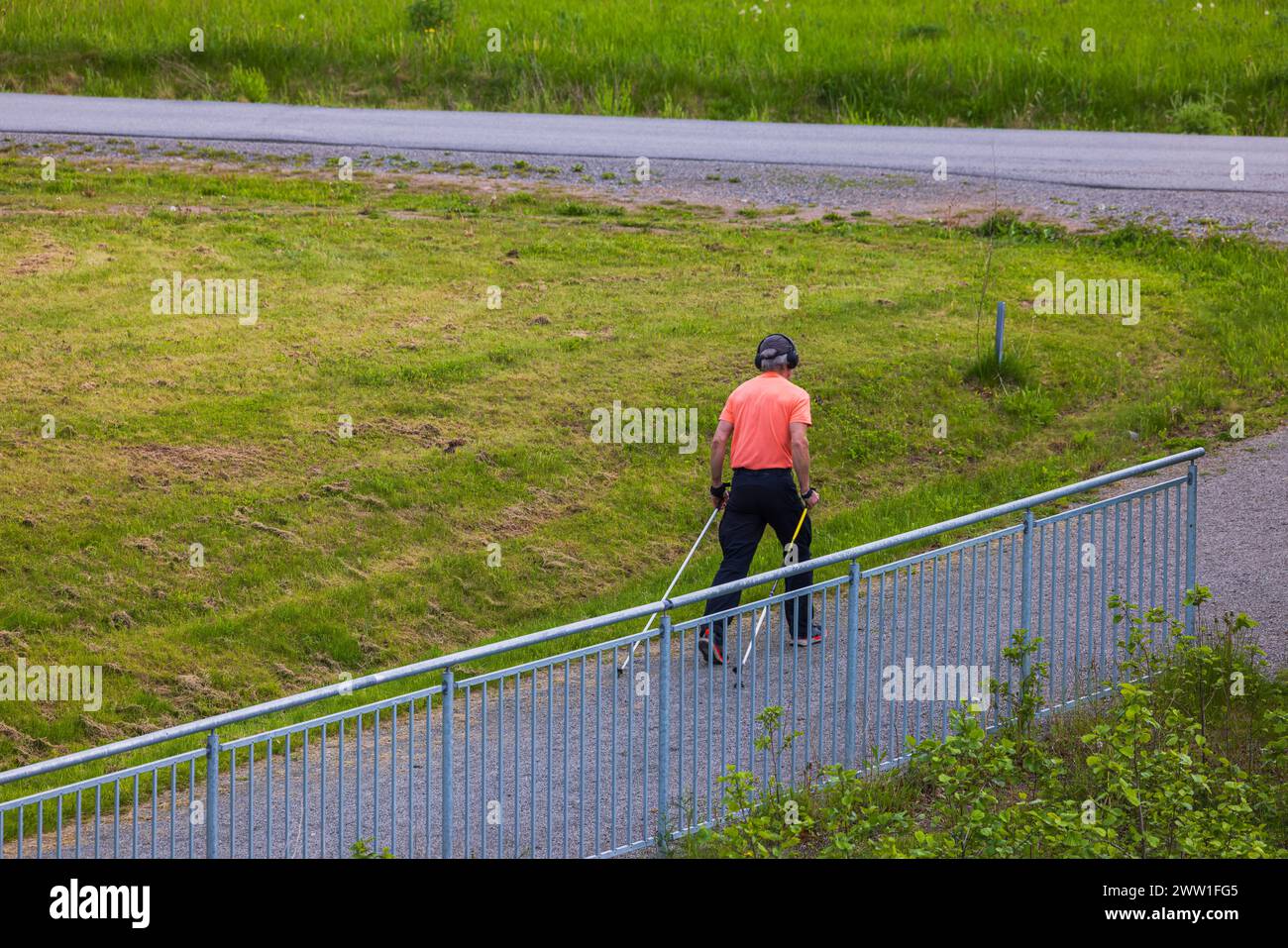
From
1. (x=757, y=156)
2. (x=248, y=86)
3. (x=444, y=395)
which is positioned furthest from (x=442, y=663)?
(x=248, y=86)

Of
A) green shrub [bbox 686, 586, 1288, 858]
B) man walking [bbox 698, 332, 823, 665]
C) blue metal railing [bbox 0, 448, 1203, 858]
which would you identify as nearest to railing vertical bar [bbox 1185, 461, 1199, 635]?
blue metal railing [bbox 0, 448, 1203, 858]

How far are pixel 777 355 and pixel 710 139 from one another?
12.5 m

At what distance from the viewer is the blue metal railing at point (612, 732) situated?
759 cm

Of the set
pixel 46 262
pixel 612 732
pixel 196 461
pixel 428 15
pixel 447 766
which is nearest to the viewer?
pixel 447 766

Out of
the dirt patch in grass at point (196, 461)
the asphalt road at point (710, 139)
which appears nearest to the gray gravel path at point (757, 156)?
the asphalt road at point (710, 139)

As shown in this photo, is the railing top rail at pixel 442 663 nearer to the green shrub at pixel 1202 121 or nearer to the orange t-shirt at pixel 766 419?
the orange t-shirt at pixel 766 419

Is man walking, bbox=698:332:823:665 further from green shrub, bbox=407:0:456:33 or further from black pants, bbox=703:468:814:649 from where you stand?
green shrub, bbox=407:0:456:33

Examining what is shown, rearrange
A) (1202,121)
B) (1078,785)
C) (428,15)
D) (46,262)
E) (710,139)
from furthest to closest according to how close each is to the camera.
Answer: (428,15)
(1202,121)
(710,139)
(46,262)
(1078,785)

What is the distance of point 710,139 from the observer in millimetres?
22344

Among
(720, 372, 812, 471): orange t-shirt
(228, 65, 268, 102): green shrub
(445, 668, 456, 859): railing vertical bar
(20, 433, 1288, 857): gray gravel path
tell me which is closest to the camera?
(445, 668, 456, 859): railing vertical bar

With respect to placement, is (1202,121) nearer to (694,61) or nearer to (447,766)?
(694,61)

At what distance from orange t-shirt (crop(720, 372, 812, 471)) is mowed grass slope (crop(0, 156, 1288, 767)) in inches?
96.6

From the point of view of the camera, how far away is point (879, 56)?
25719 millimetres

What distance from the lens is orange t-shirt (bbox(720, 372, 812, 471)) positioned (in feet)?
33.8
